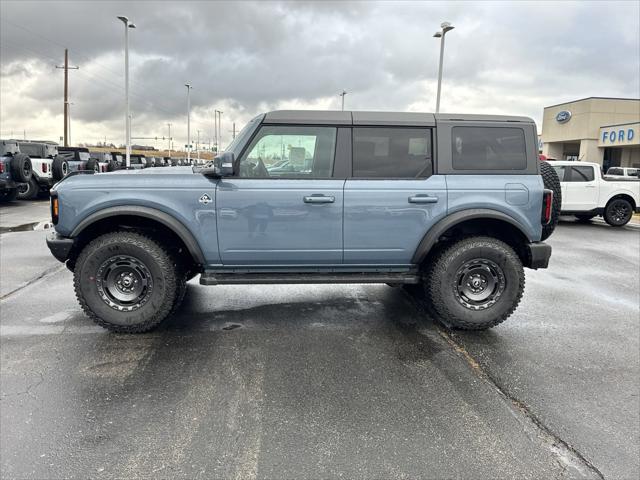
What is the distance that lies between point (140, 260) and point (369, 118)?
249cm

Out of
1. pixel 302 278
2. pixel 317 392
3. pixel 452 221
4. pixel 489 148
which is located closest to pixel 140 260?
pixel 302 278

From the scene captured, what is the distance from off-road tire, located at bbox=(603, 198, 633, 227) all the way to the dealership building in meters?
24.4

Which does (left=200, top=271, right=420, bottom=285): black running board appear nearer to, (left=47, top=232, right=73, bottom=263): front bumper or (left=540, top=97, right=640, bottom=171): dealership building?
(left=47, top=232, right=73, bottom=263): front bumper

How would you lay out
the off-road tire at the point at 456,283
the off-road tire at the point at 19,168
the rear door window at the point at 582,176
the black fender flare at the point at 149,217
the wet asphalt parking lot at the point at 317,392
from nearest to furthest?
the wet asphalt parking lot at the point at 317,392 → the black fender flare at the point at 149,217 → the off-road tire at the point at 456,283 → the rear door window at the point at 582,176 → the off-road tire at the point at 19,168

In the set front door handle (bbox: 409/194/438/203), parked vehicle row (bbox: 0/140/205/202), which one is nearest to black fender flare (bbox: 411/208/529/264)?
front door handle (bbox: 409/194/438/203)

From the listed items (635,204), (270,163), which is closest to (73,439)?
(270,163)

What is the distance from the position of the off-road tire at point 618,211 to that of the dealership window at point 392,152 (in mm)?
11320

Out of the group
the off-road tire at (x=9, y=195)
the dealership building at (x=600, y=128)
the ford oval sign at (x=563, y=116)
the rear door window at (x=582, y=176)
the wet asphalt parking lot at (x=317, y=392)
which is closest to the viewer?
the wet asphalt parking lot at (x=317, y=392)

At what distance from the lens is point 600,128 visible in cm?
3669

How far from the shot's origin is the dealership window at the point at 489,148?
449 cm

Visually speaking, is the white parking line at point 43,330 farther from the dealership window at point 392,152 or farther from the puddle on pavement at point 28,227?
the puddle on pavement at point 28,227

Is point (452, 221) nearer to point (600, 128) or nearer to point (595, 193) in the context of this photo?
point (595, 193)

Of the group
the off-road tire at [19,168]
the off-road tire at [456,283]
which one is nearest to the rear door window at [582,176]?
the off-road tire at [456,283]

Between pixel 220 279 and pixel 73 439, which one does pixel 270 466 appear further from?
pixel 220 279
